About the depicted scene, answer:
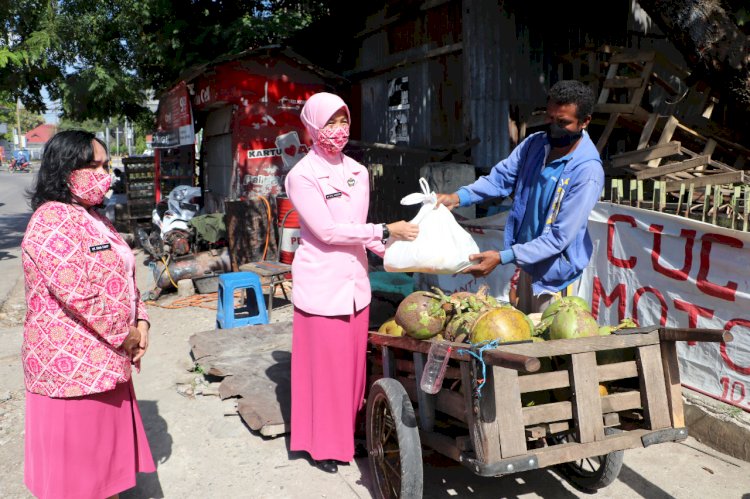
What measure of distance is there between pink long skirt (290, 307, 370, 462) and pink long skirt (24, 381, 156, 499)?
105 cm

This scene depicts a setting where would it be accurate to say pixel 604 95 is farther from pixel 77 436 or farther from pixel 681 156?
pixel 77 436

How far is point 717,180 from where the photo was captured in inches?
197

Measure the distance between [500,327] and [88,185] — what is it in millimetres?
1910

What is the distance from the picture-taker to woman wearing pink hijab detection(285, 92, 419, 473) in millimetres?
3527

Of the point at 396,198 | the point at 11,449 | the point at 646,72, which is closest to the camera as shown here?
the point at 11,449

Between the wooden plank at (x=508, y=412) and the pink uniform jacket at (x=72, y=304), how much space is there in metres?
1.71

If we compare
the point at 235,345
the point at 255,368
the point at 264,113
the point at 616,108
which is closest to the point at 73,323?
the point at 255,368

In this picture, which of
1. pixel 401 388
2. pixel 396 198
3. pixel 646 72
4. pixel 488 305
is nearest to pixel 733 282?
pixel 488 305

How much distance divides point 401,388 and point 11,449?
9.70 ft

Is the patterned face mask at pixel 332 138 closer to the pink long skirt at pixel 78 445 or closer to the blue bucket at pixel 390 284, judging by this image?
the pink long skirt at pixel 78 445

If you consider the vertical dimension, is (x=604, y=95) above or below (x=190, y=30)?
below

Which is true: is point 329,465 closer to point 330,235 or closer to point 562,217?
point 330,235

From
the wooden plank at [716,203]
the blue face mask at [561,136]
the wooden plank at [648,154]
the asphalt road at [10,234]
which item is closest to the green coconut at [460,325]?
the blue face mask at [561,136]

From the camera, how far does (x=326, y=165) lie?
362cm
